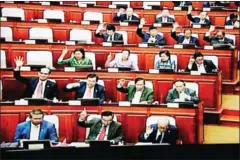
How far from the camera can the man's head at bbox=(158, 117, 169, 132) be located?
108 inches

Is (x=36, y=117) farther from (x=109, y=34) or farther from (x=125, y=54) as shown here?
(x=109, y=34)

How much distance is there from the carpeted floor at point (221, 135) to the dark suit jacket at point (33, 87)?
105 centimetres

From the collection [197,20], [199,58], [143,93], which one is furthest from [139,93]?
[197,20]

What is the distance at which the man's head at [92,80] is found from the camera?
300 centimetres

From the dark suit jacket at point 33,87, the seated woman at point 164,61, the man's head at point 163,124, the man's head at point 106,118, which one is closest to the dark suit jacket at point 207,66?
the seated woman at point 164,61

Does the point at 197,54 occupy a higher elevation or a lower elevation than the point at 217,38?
lower

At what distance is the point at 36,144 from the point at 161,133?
77 cm

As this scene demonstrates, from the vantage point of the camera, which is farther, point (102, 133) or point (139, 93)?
point (139, 93)

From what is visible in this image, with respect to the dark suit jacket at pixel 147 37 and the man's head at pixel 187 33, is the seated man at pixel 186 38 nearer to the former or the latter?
the man's head at pixel 187 33

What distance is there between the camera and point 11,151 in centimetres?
266

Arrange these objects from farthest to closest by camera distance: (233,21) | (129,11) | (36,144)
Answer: (129,11) → (233,21) → (36,144)

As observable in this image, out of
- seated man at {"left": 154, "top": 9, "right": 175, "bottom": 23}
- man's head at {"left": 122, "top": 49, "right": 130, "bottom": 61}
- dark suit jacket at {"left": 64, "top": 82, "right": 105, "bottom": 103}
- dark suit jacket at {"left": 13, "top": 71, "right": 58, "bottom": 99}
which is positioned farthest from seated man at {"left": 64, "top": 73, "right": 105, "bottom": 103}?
seated man at {"left": 154, "top": 9, "right": 175, "bottom": 23}

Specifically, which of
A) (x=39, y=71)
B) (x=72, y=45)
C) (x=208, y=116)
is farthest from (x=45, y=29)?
(x=208, y=116)

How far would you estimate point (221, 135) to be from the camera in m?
2.88
